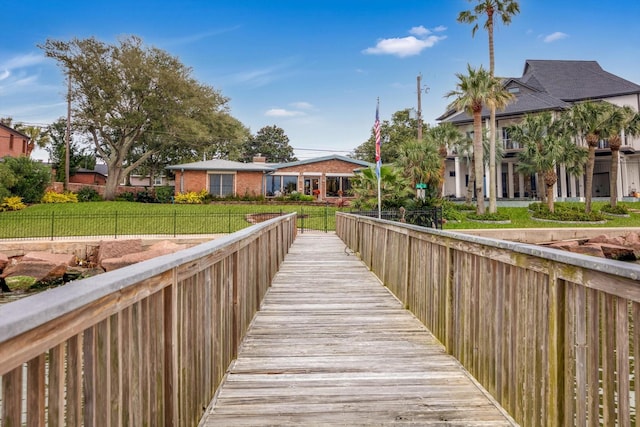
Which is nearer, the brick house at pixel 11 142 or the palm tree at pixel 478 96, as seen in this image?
the palm tree at pixel 478 96

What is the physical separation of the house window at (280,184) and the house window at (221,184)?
3.06 metres

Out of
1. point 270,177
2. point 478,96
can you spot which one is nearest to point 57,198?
point 270,177

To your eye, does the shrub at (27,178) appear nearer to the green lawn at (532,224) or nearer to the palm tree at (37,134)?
the green lawn at (532,224)

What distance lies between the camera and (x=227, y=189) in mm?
28906

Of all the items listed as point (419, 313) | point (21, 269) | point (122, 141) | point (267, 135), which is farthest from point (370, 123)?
point (419, 313)

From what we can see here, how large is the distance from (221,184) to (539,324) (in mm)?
28273

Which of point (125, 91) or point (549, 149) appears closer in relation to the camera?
point (549, 149)

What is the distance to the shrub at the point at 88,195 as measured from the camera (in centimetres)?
2791

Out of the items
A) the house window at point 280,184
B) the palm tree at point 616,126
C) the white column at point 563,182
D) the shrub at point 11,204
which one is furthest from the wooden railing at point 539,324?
the white column at point 563,182

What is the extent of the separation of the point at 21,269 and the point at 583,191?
3319cm

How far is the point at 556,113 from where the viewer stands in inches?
1071

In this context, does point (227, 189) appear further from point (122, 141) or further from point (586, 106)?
point (586, 106)

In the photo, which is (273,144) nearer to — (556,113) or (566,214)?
(556,113)

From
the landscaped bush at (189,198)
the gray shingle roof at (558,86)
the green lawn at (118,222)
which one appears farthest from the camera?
the gray shingle roof at (558,86)
